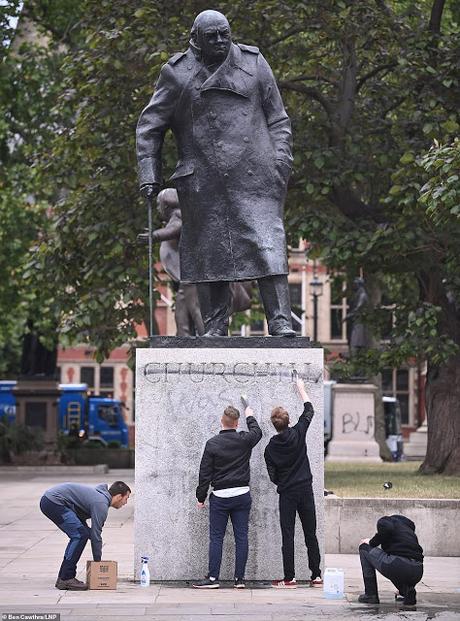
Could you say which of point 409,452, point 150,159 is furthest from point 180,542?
point 409,452

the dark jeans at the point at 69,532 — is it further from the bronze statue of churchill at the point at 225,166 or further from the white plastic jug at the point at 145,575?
the bronze statue of churchill at the point at 225,166

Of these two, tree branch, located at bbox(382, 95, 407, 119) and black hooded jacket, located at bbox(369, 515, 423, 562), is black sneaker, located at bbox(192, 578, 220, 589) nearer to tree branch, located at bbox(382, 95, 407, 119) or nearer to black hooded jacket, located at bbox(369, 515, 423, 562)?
black hooded jacket, located at bbox(369, 515, 423, 562)

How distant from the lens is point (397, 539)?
40.8 ft

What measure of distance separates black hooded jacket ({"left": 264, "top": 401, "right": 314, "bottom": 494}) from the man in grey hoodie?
4.18 feet

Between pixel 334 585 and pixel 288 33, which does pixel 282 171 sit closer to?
pixel 334 585

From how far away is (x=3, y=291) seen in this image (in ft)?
128

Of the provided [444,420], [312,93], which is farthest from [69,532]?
[312,93]

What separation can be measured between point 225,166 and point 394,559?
3714 millimetres

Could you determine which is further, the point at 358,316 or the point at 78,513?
the point at 358,316

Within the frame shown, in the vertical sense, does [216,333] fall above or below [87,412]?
above

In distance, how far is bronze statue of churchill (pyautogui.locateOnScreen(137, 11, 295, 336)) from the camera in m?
13.2

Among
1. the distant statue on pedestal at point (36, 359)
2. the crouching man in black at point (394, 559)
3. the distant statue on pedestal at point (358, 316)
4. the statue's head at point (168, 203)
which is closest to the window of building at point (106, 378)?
the distant statue on pedestal at point (36, 359)

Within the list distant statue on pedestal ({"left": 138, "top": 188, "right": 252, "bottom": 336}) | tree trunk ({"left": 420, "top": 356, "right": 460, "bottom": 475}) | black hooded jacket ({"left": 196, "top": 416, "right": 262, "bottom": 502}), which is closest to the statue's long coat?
black hooded jacket ({"left": 196, "top": 416, "right": 262, "bottom": 502})

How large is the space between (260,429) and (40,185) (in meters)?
18.7
